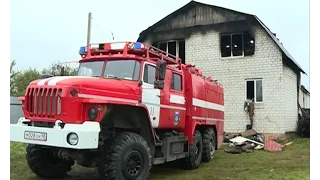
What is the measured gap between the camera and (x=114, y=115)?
708cm

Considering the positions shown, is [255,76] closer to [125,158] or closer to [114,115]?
[114,115]

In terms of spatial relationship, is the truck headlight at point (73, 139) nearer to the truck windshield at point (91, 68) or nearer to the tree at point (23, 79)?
the truck windshield at point (91, 68)

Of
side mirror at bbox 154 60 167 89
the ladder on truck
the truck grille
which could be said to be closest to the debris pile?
the ladder on truck

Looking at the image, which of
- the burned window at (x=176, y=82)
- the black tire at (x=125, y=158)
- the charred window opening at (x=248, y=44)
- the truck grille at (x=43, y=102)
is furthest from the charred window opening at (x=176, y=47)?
the truck grille at (x=43, y=102)

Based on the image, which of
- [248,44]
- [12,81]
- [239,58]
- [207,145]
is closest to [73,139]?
[207,145]

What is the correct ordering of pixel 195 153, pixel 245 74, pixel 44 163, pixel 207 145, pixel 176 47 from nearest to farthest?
pixel 44 163 < pixel 195 153 < pixel 207 145 < pixel 245 74 < pixel 176 47

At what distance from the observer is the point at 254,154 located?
43.7 feet

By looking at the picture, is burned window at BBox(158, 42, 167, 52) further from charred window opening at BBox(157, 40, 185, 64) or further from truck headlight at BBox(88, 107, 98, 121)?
truck headlight at BBox(88, 107, 98, 121)

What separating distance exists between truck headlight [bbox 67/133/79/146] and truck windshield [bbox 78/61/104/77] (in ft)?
7.47

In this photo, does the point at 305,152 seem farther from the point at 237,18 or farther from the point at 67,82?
the point at 67,82

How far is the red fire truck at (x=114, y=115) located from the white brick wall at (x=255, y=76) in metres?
8.28

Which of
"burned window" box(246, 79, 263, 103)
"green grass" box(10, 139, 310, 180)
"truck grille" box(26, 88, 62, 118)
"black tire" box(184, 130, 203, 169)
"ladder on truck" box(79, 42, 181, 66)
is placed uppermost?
"ladder on truck" box(79, 42, 181, 66)

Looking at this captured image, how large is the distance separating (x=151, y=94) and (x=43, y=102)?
2.43m

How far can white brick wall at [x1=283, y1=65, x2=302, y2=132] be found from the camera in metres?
17.9
